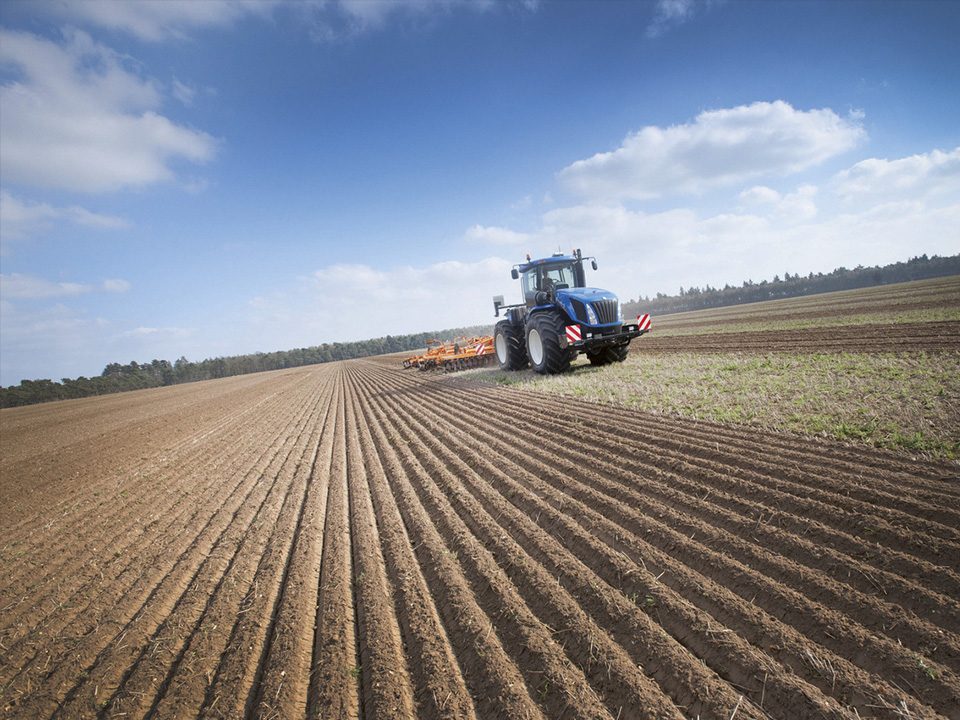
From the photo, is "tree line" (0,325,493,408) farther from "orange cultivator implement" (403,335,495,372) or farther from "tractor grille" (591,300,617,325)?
"tractor grille" (591,300,617,325)

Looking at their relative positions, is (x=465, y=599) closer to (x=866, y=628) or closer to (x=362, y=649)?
(x=362, y=649)

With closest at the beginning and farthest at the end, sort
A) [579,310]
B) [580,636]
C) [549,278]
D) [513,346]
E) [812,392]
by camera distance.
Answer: [580,636] < [812,392] < [579,310] < [549,278] < [513,346]

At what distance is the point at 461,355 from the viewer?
1493 centimetres

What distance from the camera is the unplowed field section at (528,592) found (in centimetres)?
178

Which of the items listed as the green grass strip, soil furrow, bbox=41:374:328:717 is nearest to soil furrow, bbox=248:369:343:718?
soil furrow, bbox=41:374:328:717

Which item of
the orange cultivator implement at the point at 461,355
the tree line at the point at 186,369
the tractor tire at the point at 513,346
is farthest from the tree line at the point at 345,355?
the tractor tire at the point at 513,346

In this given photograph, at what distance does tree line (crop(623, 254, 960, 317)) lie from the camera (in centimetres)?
4356

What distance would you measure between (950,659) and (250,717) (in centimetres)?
291

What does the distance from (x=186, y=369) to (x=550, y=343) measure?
243 feet

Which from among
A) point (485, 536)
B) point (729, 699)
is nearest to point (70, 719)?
point (485, 536)

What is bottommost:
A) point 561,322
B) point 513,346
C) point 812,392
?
point 812,392

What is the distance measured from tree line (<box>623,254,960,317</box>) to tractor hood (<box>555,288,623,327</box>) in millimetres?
39826

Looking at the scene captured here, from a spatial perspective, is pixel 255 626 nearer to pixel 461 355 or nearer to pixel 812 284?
pixel 461 355

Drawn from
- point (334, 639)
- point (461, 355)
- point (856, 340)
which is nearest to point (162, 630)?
point (334, 639)
